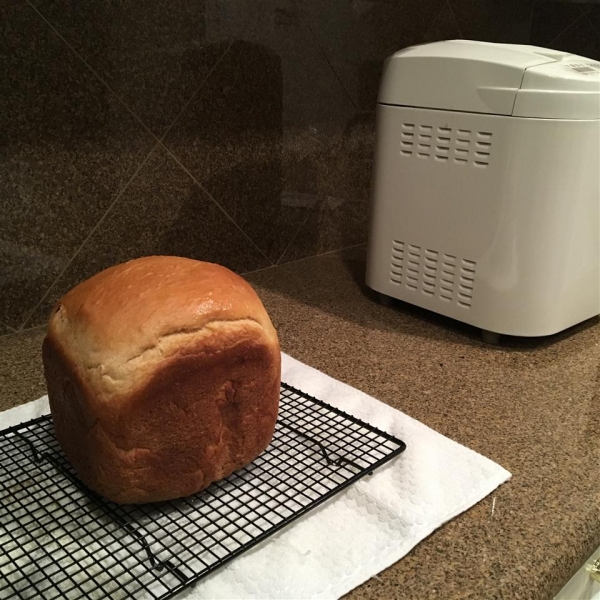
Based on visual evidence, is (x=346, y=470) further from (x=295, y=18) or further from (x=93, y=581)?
(x=295, y=18)

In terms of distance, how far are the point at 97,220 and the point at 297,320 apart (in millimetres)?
348

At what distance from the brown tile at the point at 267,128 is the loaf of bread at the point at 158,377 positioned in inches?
19.6

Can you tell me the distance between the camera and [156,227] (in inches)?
39.8

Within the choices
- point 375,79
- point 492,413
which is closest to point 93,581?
point 492,413

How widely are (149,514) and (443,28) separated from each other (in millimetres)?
1223

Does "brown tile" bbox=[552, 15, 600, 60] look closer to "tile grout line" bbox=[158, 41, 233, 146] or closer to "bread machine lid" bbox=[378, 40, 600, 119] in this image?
"bread machine lid" bbox=[378, 40, 600, 119]

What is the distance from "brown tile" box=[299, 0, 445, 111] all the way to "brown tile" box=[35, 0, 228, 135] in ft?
0.77

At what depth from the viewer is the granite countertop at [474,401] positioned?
20.1 inches

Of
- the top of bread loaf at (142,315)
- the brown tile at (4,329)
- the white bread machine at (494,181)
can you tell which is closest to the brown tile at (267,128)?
the white bread machine at (494,181)

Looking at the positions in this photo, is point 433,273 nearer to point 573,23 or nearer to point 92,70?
point 92,70

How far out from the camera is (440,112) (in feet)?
2.85

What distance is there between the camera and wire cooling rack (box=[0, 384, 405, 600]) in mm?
469

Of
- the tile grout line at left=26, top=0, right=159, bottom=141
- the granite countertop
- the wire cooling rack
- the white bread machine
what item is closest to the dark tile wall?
the tile grout line at left=26, top=0, right=159, bottom=141

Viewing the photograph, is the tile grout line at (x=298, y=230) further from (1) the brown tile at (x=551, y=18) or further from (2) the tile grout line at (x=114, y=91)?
(1) the brown tile at (x=551, y=18)
